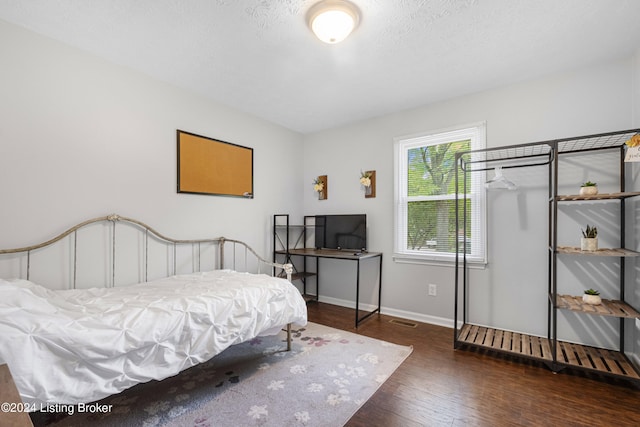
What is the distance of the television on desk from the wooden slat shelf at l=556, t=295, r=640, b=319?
1902 millimetres

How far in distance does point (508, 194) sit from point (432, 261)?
99cm

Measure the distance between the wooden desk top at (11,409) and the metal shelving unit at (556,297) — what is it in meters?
2.56

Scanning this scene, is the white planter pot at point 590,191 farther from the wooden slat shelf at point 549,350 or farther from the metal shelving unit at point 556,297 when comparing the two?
the wooden slat shelf at point 549,350

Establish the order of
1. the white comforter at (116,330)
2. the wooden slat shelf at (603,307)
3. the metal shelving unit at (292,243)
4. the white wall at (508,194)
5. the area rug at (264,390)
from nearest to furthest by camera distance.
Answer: the white comforter at (116,330) → the area rug at (264,390) → the wooden slat shelf at (603,307) → the white wall at (508,194) → the metal shelving unit at (292,243)

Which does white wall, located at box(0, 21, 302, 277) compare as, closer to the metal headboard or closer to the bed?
the metal headboard

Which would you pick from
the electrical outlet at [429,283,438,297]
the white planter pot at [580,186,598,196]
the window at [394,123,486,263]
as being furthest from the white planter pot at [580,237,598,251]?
the electrical outlet at [429,283,438,297]

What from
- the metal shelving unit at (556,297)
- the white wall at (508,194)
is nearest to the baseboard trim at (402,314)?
the white wall at (508,194)

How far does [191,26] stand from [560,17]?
2377mm

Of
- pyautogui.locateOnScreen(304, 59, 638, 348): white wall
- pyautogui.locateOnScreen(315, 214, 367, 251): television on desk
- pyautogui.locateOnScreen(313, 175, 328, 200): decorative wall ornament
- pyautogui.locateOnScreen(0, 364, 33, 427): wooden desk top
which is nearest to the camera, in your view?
pyautogui.locateOnScreen(0, 364, 33, 427): wooden desk top

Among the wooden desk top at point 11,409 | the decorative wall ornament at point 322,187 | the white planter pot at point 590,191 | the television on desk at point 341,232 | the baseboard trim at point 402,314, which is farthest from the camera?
the decorative wall ornament at point 322,187

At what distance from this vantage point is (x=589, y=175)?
Result: 7.98 ft

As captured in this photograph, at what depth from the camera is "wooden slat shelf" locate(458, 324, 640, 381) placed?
2.03 metres

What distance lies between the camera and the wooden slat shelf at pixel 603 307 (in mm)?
1967

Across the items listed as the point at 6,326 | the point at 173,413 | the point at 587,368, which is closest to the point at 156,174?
the point at 6,326
